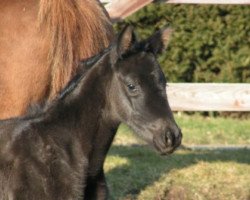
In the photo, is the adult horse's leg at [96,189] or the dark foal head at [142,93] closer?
the dark foal head at [142,93]

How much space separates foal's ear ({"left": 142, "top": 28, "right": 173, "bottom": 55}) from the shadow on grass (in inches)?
99.8

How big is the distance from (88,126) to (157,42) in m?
0.56

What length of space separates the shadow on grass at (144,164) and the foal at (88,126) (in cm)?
240

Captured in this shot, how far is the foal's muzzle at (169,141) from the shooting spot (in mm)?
4141

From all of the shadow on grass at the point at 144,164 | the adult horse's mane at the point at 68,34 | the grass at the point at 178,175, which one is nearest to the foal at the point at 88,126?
the adult horse's mane at the point at 68,34

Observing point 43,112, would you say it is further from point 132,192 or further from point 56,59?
point 132,192

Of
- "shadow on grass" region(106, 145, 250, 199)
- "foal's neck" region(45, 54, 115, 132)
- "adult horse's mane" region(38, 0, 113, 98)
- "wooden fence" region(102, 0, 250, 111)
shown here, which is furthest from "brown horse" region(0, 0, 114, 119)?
"wooden fence" region(102, 0, 250, 111)

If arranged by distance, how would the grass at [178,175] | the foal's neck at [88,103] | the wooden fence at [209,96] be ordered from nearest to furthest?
the foal's neck at [88,103] < the grass at [178,175] < the wooden fence at [209,96]

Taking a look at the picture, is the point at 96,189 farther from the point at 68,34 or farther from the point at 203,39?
the point at 203,39

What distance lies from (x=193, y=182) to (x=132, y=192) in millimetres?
526

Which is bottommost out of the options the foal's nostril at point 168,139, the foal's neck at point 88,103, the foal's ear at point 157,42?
the foal's nostril at point 168,139

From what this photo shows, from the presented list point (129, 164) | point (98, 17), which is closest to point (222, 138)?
point (129, 164)

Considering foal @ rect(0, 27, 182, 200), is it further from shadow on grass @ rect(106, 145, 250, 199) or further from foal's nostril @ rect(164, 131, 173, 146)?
shadow on grass @ rect(106, 145, 250, 199)

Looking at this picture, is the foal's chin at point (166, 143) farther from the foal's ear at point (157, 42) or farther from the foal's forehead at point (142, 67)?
the foal's ear at point (157, 42)
